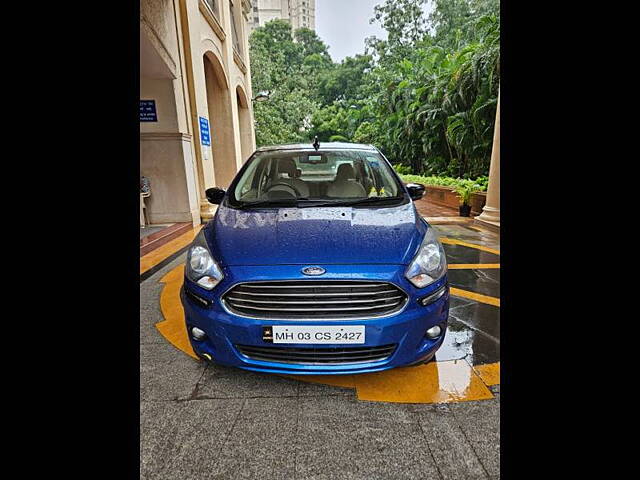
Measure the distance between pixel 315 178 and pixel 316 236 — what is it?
1.62 metres

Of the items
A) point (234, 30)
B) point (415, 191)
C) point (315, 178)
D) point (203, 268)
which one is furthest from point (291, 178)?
point (234, 30)

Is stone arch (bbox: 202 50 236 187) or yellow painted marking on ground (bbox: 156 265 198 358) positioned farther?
stone arch (bbox: 202 50 236 187)

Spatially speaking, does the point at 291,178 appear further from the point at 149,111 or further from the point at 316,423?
the point at 149,111

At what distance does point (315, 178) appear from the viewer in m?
3.57

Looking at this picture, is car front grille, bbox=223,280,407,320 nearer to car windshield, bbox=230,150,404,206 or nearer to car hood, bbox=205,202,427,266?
car hood, bbox=205,202,427,266

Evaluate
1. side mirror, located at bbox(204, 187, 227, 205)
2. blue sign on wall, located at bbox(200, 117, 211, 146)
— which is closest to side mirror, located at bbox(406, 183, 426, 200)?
side mirror, located at bbox(204, 187, 227, 205)

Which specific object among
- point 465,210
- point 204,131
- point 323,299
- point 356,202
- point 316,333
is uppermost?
point 204,131

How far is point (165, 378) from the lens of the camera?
2.23m

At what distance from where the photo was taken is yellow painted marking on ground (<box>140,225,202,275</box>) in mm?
4652

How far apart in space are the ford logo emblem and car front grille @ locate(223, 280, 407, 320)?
0.14ft
